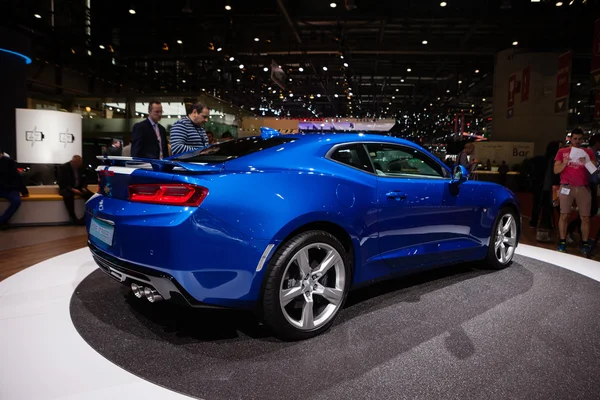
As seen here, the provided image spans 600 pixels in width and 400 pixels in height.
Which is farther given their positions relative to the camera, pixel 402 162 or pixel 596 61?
pixel 596 61

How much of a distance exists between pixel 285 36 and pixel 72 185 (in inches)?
438

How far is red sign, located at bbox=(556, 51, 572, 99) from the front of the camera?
430 inches

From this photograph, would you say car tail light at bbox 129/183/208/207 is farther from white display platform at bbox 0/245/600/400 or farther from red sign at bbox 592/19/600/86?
red sign at bbox 592/19/600/86

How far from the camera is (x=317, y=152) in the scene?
254 cm

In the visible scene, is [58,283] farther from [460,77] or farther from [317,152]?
[460,77]

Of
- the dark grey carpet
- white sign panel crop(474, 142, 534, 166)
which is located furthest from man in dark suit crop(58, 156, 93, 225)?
white sign panel crop(474, 142, 534, 166)

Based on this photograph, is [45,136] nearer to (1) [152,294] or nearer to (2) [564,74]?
(1) [152,294]

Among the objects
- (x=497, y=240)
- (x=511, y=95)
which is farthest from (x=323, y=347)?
(x=511, y=95)

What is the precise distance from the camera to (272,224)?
7.01 feet

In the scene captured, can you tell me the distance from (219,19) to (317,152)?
13.1 m

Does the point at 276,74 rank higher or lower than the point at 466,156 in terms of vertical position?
higher

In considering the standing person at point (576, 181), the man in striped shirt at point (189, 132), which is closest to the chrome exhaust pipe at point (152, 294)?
the man in striped shirt at point (189, 132)

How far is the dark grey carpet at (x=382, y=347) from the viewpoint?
73.4 inches

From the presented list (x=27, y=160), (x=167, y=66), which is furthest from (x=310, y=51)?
(x=27, y=160)
